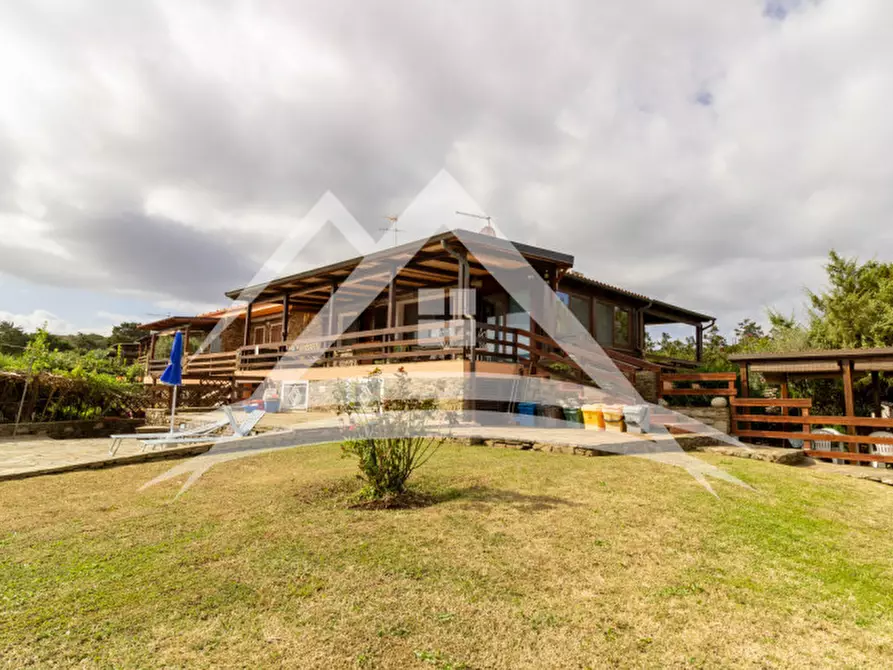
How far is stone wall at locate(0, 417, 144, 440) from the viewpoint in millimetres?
11219

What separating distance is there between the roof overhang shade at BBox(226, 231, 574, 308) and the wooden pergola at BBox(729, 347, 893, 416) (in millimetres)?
5383

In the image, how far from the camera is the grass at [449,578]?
2486mm

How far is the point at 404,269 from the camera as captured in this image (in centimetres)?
1520

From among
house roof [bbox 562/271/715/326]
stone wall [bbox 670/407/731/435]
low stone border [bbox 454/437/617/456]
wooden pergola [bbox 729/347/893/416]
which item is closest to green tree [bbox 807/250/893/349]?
house roof [bbox 562/271/715/326]

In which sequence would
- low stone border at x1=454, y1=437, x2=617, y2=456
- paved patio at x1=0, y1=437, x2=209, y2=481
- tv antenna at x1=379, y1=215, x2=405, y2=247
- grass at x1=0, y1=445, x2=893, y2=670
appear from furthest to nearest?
tv antenna at x1=379, y1=215, x2=405, y2=247 → low stone border at x1=454, y1=437, x2=617, y2=456 → paved patio at x1=0, y1=437, x2=209, y2=481 → grass at x1=0, y1=445, x2=893, y2=670

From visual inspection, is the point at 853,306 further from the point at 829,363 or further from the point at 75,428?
the point at 75,428

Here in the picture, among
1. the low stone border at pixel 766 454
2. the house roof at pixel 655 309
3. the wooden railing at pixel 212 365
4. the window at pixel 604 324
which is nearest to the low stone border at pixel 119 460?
the low stone border at pixel 766 454

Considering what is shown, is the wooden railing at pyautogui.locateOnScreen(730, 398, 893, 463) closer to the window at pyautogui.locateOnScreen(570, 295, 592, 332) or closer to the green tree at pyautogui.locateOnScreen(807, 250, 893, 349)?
the window at pyautogui.locateOnScreen(570, 295, 592, 332)

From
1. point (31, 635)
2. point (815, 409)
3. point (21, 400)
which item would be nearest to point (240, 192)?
point (21, 400)

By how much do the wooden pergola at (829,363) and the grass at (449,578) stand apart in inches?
182

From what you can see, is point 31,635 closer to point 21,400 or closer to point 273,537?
point 273,537

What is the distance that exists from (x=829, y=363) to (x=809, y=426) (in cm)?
133

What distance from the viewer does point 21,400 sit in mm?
11438

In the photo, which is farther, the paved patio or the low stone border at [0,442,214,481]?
the paved patio
